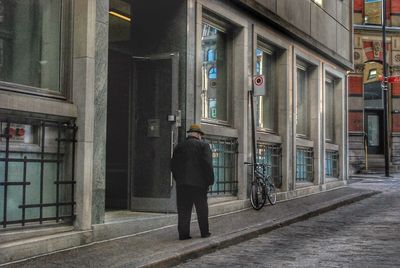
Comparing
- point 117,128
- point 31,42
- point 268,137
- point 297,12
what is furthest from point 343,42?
point 31,42

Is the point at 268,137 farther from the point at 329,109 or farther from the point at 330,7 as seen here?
the point at 330,7

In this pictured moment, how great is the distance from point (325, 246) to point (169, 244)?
8.19 ft

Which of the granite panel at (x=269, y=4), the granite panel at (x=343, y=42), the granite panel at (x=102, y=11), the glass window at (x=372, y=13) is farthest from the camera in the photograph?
the glass window at (x=372, y=13)

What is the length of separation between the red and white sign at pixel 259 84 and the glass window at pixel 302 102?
4927mm

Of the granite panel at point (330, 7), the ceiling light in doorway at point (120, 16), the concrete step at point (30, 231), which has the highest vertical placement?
the granite panel at point (330, 7)

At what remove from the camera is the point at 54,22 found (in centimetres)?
865

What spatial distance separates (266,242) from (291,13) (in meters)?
8.63

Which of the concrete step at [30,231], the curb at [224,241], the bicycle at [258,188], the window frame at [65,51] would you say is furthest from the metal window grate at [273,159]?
the concrete step at [30,231]

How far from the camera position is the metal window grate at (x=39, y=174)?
7508mm

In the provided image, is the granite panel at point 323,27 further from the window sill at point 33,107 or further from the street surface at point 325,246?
the window sill at point 33,107

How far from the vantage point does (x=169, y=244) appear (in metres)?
8.49

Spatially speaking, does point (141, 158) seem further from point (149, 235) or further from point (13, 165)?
point (13, 165)

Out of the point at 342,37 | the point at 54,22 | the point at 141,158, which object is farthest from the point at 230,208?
the point at 342,37

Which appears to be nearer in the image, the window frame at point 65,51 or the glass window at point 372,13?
the window frame at point 65,51
